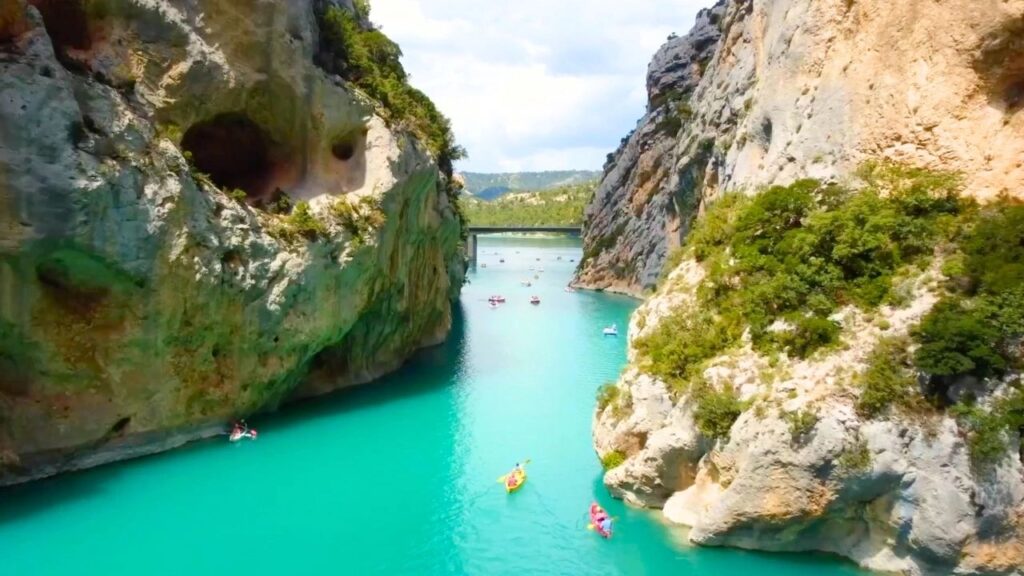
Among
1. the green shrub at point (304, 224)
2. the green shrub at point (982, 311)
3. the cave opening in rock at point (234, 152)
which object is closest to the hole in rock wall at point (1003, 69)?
the green shrub at point (982, 311)

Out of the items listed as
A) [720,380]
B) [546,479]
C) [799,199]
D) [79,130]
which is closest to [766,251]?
[799,199]

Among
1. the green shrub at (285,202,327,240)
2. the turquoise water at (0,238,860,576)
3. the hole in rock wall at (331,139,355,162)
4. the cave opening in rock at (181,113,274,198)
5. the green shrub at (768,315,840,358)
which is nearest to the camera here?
the turquoise water at (0,238,860,576)

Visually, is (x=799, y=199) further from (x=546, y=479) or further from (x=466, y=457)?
(x=466, y=457)

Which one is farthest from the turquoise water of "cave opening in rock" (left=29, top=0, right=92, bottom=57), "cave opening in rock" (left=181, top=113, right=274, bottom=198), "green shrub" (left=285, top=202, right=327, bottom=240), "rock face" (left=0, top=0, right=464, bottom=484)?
"cave opening in rock" (left=29, top=0, right=92, bottom=57)

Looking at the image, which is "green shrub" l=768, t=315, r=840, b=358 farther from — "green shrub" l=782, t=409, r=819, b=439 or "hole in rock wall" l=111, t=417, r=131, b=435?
"hole in rock wall" l=111, t=417, r=131, b=435

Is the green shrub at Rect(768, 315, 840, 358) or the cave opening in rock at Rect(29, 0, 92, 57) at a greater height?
the cave opening in rock at Rect(29, 0, 92, 57)

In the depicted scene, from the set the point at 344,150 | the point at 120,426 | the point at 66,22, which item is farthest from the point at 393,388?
the point at 66,22
